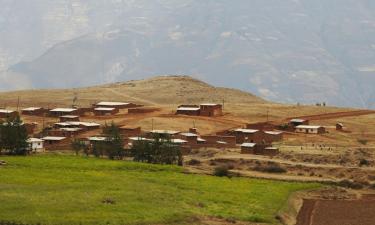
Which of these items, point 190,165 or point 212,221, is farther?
point 190,165

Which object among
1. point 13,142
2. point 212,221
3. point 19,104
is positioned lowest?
point 212,221

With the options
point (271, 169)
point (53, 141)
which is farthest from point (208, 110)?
point (271, 169)

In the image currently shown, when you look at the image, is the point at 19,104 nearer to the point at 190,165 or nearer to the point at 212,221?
the point at 190,165

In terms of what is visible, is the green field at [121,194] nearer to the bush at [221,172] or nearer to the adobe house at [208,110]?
the bush at [221,172]

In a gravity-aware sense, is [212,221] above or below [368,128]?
below

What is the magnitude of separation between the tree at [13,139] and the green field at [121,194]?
5707 mm

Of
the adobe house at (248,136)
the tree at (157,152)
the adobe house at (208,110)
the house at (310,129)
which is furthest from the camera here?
the adobe house at (208,110)

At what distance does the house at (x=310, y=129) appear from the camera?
140 metres

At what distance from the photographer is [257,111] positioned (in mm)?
173375

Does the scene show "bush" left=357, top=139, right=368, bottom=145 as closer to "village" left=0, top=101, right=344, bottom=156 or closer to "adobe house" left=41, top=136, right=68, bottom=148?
"village" left=0, top=101, right=344, bottom=156

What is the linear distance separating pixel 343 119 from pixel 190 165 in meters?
67.6

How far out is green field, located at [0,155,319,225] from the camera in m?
60.1

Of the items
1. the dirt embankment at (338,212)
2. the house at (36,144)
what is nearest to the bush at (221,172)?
the dirt embankment at (338,212)

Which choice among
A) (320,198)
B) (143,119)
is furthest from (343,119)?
(320,198)
